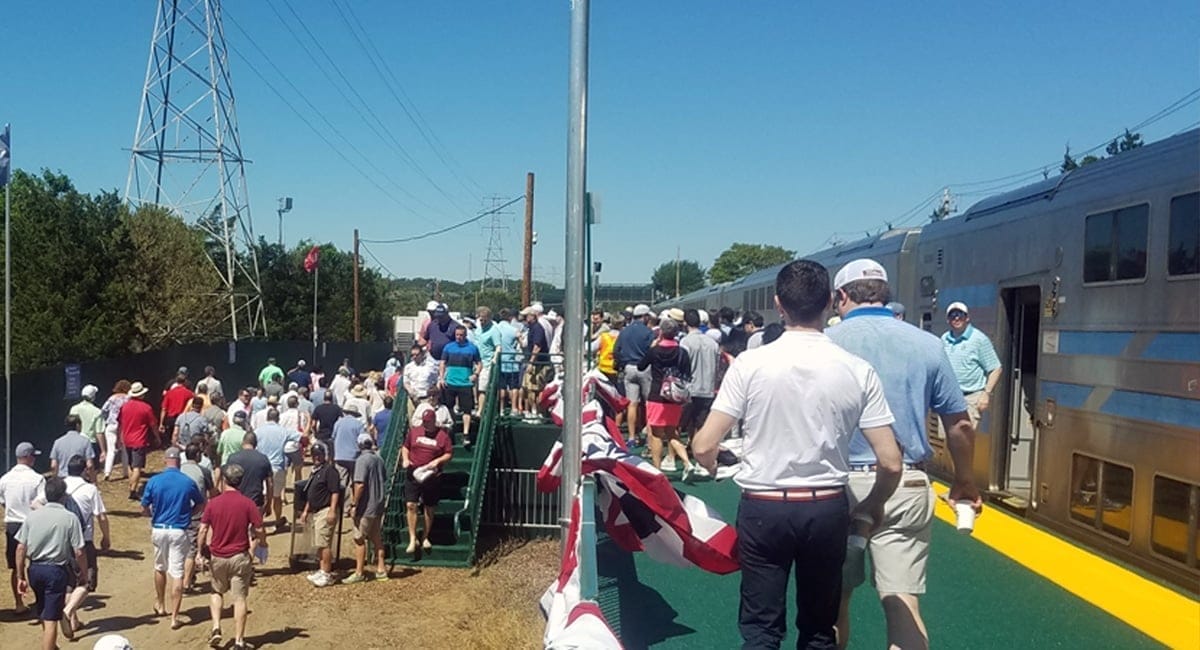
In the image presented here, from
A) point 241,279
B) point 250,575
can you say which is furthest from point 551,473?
point 241,279

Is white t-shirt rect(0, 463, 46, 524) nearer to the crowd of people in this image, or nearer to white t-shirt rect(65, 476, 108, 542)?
the crowd of people

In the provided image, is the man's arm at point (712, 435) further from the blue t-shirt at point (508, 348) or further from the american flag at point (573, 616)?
the blue t-shirt at point (508, 348)

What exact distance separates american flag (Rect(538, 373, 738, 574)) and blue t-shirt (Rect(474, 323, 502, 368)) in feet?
32.1

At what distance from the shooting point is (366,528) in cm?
1392

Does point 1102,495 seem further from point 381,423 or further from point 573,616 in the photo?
point 381,423

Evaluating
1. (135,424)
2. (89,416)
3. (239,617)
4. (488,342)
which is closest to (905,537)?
(239,617)

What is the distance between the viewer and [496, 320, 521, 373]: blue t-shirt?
15531 mm

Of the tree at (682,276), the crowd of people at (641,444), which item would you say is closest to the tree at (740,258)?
the tree at (682,276)

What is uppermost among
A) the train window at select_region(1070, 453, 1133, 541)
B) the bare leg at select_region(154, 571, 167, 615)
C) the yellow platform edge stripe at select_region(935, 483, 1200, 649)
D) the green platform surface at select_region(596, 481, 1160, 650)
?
the train window at select_region(1070, 453, 1133, 541)

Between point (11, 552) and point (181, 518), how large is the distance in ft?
7.09

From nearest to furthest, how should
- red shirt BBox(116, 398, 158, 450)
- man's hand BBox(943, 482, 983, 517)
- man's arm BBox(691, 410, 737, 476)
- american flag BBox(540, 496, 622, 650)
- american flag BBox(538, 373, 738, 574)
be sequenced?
american flag BBox(540, 496, 622, 650)
man's arm BBox(691, 410, 737, 476)
man's hand BBox(943, 482, 983, 517)
american flag BBox(538, 373, 738, 574)
red shirt BBox(116, 398, 158, 450)

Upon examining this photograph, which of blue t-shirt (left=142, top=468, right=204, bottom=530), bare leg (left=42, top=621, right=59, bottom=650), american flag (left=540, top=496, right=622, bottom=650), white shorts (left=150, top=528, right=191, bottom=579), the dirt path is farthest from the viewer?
the dirt path

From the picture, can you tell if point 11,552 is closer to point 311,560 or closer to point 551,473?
point 311,560

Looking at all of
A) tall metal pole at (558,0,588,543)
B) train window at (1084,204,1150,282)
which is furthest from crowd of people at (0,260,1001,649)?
train window at (1084,204,1150,282)
